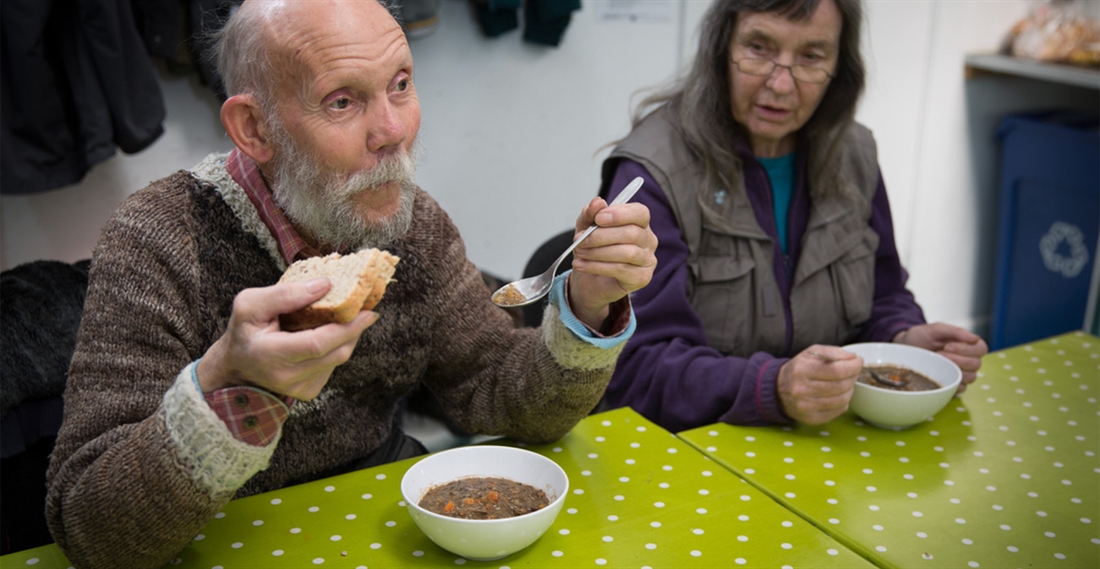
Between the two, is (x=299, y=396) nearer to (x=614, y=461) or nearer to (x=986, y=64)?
(x=614, y=461)

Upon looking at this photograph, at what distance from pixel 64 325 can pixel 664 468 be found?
113 cm

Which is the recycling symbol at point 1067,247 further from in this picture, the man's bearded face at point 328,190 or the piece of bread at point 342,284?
the piece of bread at point 342,284

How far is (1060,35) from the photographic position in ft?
11.0

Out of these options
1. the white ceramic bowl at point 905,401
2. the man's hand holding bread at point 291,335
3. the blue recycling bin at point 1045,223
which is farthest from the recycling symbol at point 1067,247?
the man's hand holding bread at point 291,335

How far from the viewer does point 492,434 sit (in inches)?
56.9

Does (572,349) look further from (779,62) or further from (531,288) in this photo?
(779,62)

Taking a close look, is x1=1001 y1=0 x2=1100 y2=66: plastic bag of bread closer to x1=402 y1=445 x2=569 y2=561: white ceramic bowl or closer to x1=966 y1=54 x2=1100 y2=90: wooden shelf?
x1=966 y1=54 x2=1100 y2=90: wooden shelf

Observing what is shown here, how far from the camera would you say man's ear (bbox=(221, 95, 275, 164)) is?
1194mm

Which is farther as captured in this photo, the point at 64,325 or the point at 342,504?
the point at 64,325

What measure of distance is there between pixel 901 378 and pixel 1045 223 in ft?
8.01

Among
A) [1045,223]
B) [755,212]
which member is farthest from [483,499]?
[1045,223]

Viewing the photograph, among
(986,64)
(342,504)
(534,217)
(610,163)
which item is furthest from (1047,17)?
(342,504)

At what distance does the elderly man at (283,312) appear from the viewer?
979mm

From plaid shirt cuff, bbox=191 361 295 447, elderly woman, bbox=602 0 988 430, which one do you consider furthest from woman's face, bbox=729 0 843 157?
plaid shirt cuff, bbox=191 361 295 447
